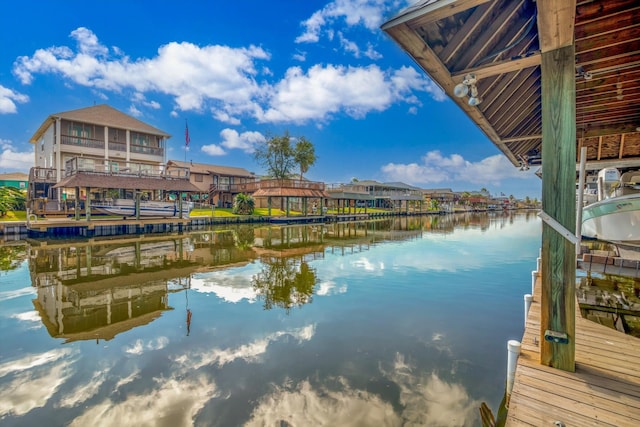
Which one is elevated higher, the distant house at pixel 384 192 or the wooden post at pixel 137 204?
the distant house at pixel 384 192

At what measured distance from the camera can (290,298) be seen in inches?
338

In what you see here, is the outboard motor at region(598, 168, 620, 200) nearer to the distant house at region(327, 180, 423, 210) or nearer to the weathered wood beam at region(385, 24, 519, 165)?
the weathered wood beam at region(385, 24, 519, 165)

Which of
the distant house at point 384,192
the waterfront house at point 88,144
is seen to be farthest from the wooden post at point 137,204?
the distant house at point 384,192

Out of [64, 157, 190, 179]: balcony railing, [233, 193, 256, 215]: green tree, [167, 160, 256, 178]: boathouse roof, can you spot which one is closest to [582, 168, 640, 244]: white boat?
[64, 157, 190, 179]: balcony railing

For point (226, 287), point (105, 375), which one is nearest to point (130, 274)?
point (226, 287)

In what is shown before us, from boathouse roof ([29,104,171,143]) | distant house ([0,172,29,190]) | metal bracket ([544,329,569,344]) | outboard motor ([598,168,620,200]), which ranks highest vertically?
boathouse roof ([29,104,171,143])

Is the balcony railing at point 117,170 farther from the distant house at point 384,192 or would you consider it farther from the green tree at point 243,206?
the distant house at point 384,192

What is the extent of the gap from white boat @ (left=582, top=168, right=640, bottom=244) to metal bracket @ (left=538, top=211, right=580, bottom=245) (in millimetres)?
3919

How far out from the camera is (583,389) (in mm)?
3117

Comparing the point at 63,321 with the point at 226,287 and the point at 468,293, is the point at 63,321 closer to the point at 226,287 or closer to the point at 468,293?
the point at 226,287

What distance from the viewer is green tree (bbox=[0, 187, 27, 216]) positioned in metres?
25.4

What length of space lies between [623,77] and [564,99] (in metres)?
2.36

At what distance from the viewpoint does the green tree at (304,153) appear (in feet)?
155

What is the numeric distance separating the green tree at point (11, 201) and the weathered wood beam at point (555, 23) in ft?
116
